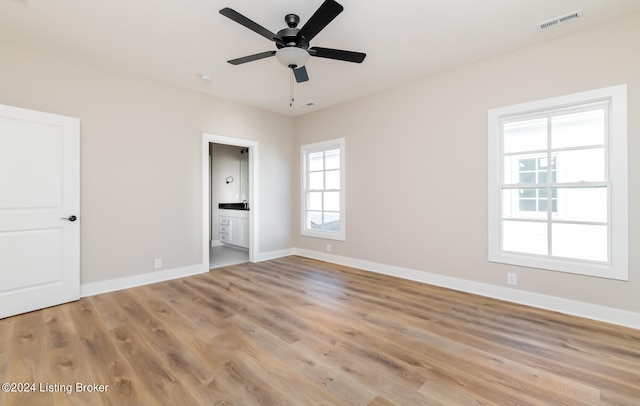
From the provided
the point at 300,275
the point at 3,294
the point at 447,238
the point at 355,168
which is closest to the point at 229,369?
the point at 300,275

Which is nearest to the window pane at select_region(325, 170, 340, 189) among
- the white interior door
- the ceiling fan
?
the ceiling fan

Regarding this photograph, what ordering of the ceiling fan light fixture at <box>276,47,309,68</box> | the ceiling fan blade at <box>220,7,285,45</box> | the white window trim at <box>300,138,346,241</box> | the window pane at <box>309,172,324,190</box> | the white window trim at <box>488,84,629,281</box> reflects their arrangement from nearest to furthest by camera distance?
the ceiling fan blade at <box>220,7,285,45</box> < the ceiling fan light fixture at <box>276,47,309,68</box> < the white window trim at <box>488,84,629,281</box> < the white window trim at <box>300,138,346,241</box> < the window pane at <box>309,172,324,190</box>

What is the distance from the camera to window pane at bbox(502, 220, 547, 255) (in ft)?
10.1

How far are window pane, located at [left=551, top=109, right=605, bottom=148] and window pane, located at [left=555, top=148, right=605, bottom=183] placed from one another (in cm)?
9

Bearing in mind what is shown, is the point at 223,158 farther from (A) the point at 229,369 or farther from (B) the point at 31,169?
(A) the point at 229,369

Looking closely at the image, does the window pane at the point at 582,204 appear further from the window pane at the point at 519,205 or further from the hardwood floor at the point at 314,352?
the hardwood floor at the point at 314,352

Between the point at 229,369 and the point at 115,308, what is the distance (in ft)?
6.29

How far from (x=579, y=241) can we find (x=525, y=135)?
1.28 meters

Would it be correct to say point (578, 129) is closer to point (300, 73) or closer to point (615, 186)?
point (615, 186)

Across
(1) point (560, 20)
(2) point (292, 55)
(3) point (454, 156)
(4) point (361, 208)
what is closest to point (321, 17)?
(2) point (292, 55)

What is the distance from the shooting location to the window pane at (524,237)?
3082mm

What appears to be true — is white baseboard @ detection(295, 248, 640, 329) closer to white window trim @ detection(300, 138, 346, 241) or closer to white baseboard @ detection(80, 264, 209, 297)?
white window trim @ detection(300, 138, 346, 241)

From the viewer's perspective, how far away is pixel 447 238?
368cm

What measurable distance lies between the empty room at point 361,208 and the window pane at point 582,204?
0.02m
